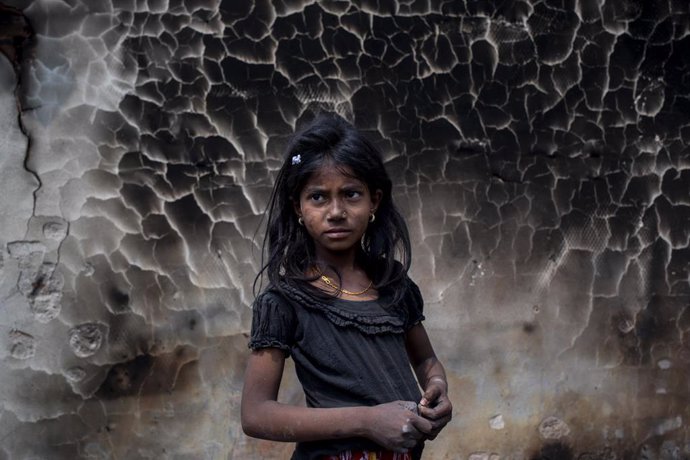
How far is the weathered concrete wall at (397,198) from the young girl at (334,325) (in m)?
1.30

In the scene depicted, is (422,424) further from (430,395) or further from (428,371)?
(428,371)

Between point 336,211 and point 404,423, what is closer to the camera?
point 404,423

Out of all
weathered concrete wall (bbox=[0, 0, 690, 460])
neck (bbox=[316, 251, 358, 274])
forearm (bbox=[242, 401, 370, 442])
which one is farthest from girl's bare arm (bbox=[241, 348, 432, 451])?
weathered concrete wall (bbox=[0, 0, 690, 460])

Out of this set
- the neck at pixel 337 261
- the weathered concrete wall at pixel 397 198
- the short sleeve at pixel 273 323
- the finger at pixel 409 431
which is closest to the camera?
the finger at pixel 409 431

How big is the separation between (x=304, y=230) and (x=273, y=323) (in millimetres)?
232

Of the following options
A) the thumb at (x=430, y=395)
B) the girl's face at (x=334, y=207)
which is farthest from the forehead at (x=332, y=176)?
the thumb at (x=430, y=395)

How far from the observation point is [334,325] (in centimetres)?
183

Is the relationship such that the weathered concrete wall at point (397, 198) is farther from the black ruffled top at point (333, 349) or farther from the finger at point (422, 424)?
the finger at point (422, 424)

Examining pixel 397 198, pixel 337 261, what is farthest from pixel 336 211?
pixel 397 198

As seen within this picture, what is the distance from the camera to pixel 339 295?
1877 mm

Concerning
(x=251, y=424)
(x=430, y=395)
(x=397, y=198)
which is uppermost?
(x=430, y=395)

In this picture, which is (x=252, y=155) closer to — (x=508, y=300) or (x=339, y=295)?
(x=508, y=300)

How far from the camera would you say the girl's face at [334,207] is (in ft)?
6.06

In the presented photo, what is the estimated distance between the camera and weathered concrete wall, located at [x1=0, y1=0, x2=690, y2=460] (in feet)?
10.4
